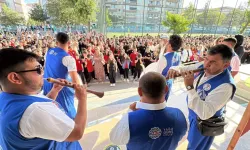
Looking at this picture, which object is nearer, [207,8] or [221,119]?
[221,119]

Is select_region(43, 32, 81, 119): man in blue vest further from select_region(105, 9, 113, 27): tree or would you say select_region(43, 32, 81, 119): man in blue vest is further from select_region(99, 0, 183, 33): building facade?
select_region(105, 9, 113, 27): tree

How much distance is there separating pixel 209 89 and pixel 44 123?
1532mm

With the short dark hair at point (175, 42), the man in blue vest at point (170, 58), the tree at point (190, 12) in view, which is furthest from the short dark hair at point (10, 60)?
the tree at point (190, 12)

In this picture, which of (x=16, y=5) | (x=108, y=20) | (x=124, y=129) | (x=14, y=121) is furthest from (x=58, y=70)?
(x=16, y=5)

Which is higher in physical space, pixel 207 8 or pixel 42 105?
pixel 207 8

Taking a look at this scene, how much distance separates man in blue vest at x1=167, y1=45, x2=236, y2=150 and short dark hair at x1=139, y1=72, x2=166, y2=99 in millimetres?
464

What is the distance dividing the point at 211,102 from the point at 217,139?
73.0 inches

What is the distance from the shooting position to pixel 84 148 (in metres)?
2.54

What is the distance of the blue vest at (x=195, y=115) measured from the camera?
5.25 feet

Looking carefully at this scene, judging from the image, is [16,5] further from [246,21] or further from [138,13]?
[246,21]

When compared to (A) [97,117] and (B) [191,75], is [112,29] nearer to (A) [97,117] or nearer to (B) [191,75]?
(A) [97,117]

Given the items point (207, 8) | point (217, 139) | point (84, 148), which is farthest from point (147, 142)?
point (207, 8)

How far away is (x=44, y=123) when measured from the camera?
88 cm

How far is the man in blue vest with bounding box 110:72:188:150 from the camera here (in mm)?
1012
